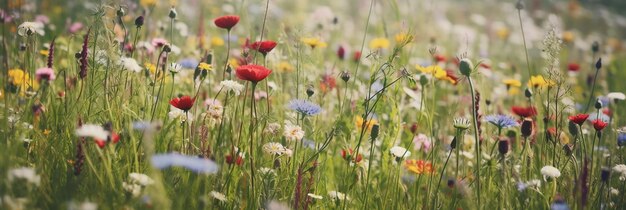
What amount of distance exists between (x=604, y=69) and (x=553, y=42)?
11.0 feet

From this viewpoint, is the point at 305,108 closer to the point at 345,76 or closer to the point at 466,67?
the point at 345,76

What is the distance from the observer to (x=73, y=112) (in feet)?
4.87

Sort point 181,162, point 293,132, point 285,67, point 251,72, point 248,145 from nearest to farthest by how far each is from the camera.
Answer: point 181,162
point 251,72
point 293,132
point 248,145
point 285,67

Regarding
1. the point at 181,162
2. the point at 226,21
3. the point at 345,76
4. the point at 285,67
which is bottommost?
the point at 181,162

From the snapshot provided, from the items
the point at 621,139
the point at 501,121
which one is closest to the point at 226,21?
the point at 501,121

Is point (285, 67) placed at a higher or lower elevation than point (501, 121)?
higher

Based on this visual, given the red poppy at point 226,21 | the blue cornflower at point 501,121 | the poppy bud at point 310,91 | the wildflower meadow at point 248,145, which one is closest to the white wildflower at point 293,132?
the wildflower meadow at point 248,145

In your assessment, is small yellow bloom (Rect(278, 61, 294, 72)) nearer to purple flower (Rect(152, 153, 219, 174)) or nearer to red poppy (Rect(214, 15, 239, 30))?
red poppy (Rect(214, 15, 239, 30))

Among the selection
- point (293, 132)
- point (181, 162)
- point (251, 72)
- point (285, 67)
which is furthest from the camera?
point (285, 67)

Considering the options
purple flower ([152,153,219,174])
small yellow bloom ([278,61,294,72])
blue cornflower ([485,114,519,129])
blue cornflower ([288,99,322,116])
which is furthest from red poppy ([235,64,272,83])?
small yellow bloom ([278,61,294,72])

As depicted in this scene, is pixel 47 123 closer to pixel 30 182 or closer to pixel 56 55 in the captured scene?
pixel 30 182

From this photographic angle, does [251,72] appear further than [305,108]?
No

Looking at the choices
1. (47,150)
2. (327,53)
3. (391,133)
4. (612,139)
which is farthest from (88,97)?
(327,53)

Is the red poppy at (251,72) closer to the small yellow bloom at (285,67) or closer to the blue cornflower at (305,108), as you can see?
the blue cornflower at (305,108)
